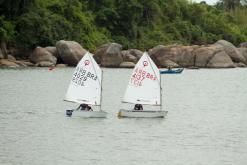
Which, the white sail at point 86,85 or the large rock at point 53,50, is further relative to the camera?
the large rock at point 53,50

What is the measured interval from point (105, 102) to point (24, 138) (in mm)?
19646

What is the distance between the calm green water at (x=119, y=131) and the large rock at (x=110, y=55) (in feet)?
101

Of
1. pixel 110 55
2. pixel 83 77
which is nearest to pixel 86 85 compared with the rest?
pixel 83 77

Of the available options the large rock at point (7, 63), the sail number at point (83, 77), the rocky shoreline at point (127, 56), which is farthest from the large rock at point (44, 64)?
the sail number at point (83, 77)

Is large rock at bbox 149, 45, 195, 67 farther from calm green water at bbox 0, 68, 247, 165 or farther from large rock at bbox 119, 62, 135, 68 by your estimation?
calm green water at bbox 0, 68, 247, 165

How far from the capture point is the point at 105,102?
57.0 metres

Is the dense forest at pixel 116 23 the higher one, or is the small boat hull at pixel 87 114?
the dense forest at pixel 116 23

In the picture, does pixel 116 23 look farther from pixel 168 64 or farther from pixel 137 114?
pixel 137 114

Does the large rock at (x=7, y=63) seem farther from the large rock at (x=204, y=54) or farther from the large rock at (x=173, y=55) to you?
the large rock at (x=204, y=54)

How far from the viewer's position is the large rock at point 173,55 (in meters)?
107

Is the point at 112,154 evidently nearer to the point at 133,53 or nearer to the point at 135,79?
the point at 135,79

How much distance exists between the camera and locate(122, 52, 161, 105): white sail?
155ft

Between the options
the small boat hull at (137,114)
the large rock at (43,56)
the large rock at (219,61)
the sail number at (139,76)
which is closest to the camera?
the small boat hull at (137,114)

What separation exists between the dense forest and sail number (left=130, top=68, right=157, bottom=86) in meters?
52.7
